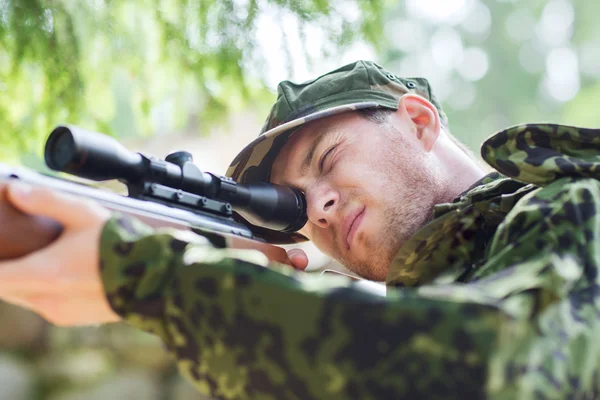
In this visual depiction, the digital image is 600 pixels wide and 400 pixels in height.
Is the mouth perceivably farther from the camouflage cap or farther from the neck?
the neck

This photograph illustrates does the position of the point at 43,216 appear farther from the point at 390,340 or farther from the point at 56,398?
Answer: the point at 56,398

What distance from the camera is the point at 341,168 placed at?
2.12 metres

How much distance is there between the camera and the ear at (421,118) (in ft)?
7.50

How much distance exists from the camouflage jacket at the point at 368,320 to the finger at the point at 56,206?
0.06m

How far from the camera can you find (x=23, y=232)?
1.08 metres

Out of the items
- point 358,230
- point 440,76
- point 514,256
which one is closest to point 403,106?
point 358,230

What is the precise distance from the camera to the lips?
2068 millimetres

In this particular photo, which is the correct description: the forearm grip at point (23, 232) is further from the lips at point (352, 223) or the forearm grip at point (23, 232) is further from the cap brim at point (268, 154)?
the lips at point (352, 223)

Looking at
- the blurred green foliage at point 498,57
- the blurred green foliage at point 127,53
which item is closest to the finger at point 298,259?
the blurred green foliage at point 127,53

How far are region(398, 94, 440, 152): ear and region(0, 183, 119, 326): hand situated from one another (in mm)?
1440

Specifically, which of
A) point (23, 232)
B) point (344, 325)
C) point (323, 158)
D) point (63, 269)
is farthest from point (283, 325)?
point (323, 158)

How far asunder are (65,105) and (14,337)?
249cm

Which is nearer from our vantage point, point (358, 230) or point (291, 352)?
point (291, 352)

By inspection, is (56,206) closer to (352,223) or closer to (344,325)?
(344,325)
